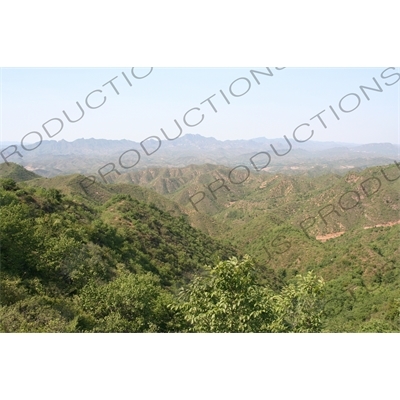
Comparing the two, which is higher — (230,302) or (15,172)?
(15,172)

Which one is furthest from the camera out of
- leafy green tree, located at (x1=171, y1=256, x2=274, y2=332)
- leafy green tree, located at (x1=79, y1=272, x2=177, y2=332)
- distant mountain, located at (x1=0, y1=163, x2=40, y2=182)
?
distant mountain, located at (x1=0, y1=163, x2=40, y2=182)

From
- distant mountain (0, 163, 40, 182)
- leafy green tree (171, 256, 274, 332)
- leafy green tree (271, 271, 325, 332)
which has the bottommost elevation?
leafy green tree (271, 271, 325, 332)

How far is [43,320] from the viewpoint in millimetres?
4590

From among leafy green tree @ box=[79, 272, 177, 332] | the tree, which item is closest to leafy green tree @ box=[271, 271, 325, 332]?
the tree

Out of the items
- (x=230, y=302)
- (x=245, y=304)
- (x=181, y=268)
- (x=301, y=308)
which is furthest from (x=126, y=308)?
(x=181, y=268)

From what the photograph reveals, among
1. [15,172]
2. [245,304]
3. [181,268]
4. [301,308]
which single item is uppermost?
[15,172]

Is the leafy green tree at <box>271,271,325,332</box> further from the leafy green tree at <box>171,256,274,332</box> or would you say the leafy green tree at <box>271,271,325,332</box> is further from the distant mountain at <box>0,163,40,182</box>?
the distant mountain at <box>0,163,40,182</box>

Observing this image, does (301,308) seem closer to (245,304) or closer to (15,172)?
(245,304)

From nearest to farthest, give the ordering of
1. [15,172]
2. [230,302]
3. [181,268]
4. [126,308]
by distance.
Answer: [230,302]
[126,308]
[181,268]
[15,172]

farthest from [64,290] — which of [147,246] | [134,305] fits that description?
[147,246]

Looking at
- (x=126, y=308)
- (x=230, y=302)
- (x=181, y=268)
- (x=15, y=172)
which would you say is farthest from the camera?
(x=15, y=172)

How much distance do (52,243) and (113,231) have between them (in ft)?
22.8

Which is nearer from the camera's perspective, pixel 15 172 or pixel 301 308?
pixel 301 308

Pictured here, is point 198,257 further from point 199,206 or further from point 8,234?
point 199,206
